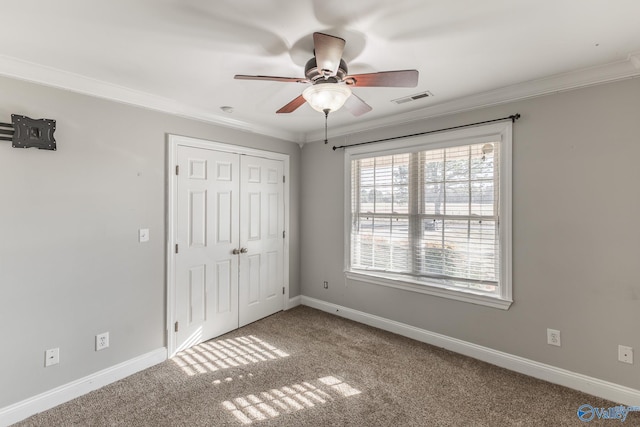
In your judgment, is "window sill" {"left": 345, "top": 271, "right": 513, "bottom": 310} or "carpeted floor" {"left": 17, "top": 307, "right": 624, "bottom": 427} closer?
"carpeted floor" {"left": 17, "top": 307, "right": 624, "bottom": 427}

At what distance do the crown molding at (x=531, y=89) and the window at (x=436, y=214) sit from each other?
0.73 ft

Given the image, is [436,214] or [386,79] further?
[436,214]

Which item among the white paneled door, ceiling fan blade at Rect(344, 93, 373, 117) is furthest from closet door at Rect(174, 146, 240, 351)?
ceiling fan blade at Rect(344, 93, 373, 117)

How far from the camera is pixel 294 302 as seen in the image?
4223 mm

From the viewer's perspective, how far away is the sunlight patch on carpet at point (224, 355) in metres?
2.70

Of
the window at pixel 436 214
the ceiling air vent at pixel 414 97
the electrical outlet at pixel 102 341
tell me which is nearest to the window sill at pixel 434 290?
the window at pixel 436 214

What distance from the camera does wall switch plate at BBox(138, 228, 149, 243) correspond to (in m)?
2.65

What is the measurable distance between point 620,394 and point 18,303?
431 cm

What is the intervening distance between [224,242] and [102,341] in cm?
137

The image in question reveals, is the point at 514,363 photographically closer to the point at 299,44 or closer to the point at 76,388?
the point at 299,44

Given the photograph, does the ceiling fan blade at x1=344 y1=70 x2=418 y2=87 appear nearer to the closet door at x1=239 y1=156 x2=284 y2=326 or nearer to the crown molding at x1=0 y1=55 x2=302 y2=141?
the crown molding at x1=0 y1=55 x2=302 y2=141

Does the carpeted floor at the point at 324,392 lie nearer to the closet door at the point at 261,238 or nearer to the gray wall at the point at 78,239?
the gray wall at the point at 78,239

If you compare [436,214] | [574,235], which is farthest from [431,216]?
[574,235]

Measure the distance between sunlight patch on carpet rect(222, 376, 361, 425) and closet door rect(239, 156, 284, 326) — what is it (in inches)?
55.1
